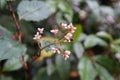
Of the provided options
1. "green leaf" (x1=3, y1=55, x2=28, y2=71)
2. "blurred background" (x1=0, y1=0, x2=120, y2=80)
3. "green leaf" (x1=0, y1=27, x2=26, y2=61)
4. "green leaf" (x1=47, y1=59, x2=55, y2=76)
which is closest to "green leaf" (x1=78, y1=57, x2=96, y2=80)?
"blurred background" (x1=0, y1=0, x2=120, y2=80)

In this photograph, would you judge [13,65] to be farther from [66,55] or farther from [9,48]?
[66,55]

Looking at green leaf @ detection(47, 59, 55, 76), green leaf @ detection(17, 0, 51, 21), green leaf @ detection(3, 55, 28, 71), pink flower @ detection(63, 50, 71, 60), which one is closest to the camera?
pink flower @ detection(63, 50, 71, 60)

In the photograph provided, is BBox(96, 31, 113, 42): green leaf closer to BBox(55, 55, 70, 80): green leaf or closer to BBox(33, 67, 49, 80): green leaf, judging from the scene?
BBox(55, 55, 70, 80): green leaf

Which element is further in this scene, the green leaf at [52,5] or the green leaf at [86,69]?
the green leaf at [52,5]

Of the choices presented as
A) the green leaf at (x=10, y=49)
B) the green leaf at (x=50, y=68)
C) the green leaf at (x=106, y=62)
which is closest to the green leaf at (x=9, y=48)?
the green leaf at (x=10, y=49)

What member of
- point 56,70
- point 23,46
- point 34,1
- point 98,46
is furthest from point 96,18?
point 23,46

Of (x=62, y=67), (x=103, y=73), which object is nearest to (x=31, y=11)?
(x=62, y=67)

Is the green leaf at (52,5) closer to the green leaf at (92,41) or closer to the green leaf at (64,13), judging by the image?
the green leaf at (64,13)
